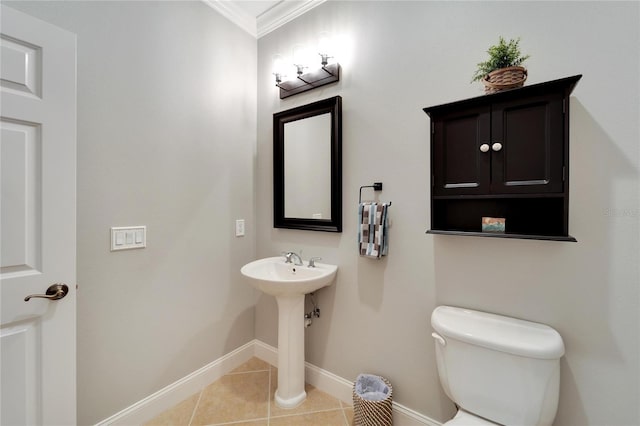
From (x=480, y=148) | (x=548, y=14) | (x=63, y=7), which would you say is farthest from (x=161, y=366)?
(x=548, y=14)

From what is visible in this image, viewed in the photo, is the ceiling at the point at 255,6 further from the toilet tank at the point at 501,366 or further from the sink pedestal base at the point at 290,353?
the toilet tank at the point at 501,366

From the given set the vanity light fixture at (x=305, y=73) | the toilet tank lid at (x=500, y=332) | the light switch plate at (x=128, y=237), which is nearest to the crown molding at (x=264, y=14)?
the vanity light fixture at (x=305, y=73)

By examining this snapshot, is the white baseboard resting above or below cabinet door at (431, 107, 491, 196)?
below

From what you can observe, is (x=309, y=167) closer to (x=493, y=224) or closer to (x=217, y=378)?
(x=493, y=224)

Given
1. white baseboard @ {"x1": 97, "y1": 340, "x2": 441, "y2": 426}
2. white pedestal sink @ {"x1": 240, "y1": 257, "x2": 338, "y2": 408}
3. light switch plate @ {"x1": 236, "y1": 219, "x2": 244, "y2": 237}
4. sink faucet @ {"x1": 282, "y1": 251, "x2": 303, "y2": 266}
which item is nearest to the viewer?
white baseboard @ {"x1": 97, "y1": 340, "x2": 441, "y2": 426}

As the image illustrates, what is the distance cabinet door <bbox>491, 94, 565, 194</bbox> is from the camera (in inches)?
41.3

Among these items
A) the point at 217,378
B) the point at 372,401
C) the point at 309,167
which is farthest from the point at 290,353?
the point at 309,167

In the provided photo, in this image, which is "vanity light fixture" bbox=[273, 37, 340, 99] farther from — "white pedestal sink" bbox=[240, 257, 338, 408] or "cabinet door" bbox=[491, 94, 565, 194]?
"white pedestal sink" bbox=[240, 257, 338, 408]

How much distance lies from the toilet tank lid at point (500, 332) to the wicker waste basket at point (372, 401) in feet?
1.95

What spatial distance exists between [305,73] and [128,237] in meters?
1.57

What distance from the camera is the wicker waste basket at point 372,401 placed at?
1.46 m

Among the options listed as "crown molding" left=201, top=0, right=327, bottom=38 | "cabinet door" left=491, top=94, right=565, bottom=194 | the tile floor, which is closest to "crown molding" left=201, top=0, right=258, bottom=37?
"crown molding" left=201, top=0, right=327, bottom=38

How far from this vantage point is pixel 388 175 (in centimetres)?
161

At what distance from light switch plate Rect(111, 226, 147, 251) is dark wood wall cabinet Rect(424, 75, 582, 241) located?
5.39 ft
